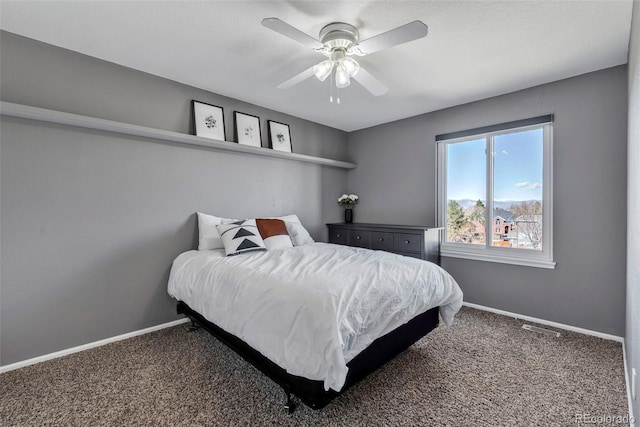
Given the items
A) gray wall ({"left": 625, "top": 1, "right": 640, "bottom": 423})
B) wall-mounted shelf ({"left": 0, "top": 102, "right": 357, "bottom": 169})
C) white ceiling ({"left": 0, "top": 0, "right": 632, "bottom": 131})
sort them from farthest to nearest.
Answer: wall-mounted shelf ({"left": 0, "top": 102, "right": 357, "bottom": 169})
white ceiling ({"left": 0, "top": 0, "right": 632, "bottom": 131})
gray wall ({"left": 625, "top": 1, "right": 640, "bottom": 423})

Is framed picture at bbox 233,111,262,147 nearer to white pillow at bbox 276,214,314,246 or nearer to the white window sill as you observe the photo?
white pillow at bbox 276,214,314,246

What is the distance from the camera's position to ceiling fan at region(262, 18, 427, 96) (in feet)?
5.16

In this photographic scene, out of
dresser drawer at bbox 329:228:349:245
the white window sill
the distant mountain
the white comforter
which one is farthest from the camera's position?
dresser drawer at bbox 329:228:349:245

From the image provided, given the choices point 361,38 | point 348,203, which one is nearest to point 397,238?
point 348,203

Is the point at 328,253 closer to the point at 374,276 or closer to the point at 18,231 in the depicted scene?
the point at 374,276

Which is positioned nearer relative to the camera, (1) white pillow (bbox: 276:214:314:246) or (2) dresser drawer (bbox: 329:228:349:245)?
(1) white pillow (bbox: 276:214:314:246)

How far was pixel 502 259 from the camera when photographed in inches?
124

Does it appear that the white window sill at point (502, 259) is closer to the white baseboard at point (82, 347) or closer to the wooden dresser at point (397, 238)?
the wooden dresser at point (397, 238)

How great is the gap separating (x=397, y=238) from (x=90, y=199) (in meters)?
3.21

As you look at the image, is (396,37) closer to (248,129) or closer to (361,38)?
(361,38)

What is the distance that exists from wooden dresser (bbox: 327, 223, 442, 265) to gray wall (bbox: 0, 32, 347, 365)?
1.72m

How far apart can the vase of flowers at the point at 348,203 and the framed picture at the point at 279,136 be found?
1173 millimetres

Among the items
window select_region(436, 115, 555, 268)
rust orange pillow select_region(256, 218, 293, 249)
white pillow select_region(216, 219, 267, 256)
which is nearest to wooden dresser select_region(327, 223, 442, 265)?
window select_region(436, 115, 555, 268)

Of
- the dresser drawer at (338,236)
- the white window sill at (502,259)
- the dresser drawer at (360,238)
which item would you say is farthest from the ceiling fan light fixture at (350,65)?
the white window sill at (502,259)
